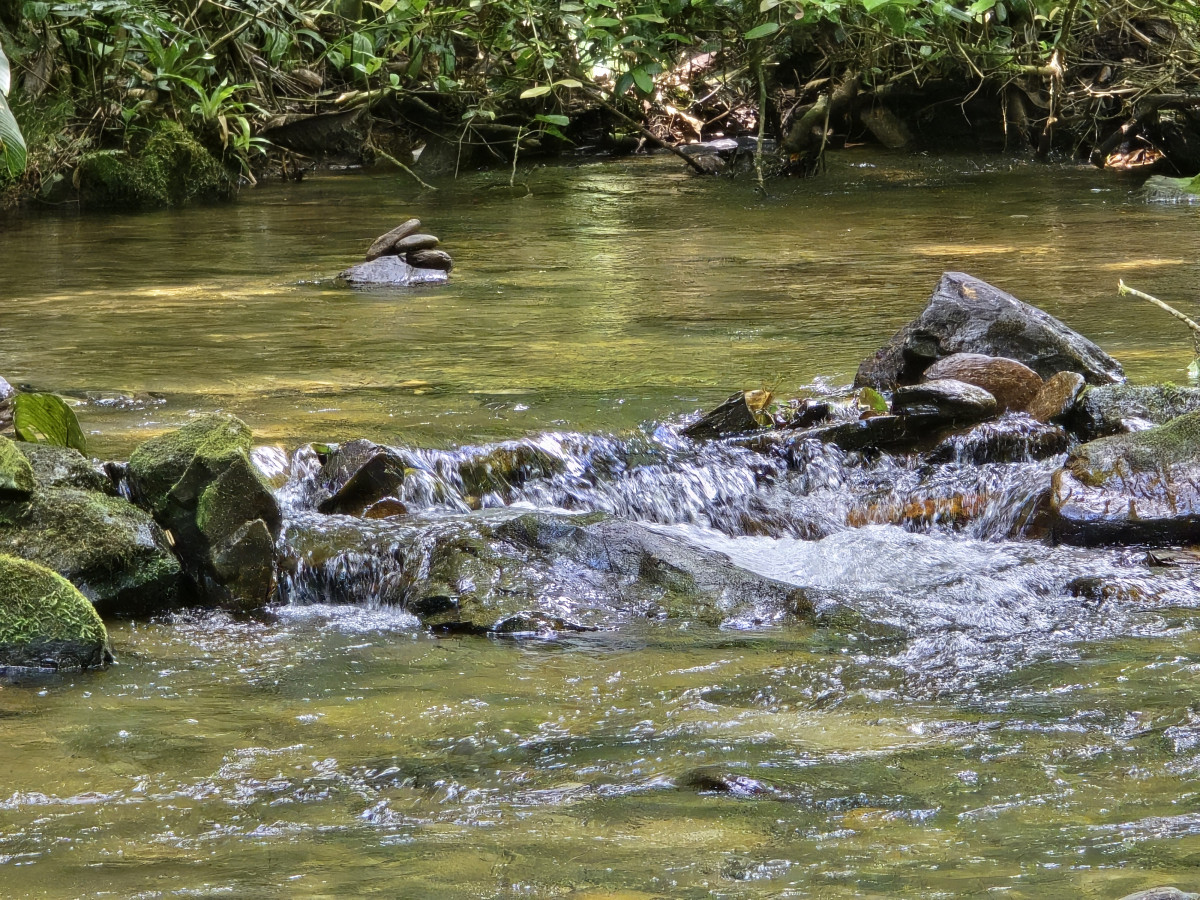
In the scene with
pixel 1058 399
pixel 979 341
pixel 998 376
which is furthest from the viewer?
pixel 979 341

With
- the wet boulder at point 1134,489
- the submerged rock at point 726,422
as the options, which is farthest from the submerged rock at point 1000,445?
the submerged rock at point 726,422

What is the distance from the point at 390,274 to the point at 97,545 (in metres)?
4.50

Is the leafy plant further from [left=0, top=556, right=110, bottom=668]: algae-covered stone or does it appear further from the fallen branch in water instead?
the fallen branch in water

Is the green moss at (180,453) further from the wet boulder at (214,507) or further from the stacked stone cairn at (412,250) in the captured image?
the stacked stone cairn at (412,250)

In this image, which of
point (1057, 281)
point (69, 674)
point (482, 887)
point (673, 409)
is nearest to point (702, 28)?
point (1057, 281)

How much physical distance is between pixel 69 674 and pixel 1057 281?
5827 mm

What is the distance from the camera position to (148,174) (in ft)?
40.2

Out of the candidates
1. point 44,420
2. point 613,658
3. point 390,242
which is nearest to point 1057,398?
point 613,658

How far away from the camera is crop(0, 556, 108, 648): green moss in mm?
3502

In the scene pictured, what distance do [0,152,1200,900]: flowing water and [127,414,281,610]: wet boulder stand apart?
135mm

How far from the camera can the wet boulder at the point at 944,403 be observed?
17.5ft

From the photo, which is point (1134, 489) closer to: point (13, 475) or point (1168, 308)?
point (1168, 308)

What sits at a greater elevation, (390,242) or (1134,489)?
(390,242)

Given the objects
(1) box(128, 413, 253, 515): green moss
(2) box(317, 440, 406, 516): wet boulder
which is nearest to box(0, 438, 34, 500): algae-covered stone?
(1) box(128, 413, 253, 515): green moss
